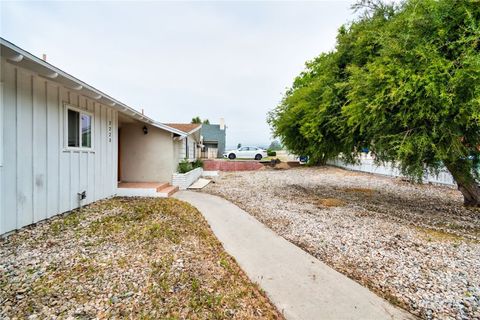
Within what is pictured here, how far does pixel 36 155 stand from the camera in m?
4.46

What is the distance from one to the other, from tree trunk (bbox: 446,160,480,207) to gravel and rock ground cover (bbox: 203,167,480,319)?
459 mm

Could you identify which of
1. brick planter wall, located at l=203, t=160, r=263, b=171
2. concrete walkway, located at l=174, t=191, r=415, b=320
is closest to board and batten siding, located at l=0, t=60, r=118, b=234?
concrete walkway, located at l=174, t=191, r=415, b=320

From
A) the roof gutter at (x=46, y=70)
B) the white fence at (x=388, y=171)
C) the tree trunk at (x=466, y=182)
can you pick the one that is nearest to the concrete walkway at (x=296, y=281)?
the roof gutter at (x=46, y=70)

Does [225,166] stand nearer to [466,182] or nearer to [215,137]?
[215,137]

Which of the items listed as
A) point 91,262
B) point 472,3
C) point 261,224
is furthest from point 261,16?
point 91,262

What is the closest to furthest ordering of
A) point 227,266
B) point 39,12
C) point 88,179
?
point 227,266 < point 88,179 < point 39,12

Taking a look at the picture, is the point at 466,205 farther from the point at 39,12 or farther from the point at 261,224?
the point at 39,12

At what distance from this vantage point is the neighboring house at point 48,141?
12.7 ft

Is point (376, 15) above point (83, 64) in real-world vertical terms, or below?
below

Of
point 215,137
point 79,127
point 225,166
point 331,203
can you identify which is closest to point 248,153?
point 215,137

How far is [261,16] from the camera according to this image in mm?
11695

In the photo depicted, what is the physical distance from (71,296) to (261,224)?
3971mm

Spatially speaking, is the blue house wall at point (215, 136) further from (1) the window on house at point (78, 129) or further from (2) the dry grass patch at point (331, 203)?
(1) the window on house at point (78, 129)

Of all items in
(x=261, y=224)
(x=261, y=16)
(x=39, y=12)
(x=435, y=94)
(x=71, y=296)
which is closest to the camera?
(x=71, y=296)
